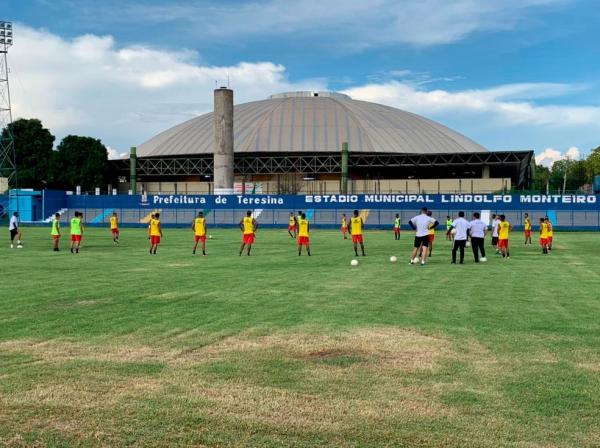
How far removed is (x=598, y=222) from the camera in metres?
57.5

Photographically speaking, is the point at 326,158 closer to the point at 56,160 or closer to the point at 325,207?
the point at 325,207

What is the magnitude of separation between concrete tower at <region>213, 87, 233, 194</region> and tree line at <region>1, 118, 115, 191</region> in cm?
2297

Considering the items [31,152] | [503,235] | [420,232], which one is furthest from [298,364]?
[31,152]

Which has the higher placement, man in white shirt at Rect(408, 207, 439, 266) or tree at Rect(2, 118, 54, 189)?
tree at Rect(2, 118, 54, 189)

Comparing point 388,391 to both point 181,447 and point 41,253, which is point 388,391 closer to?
point 181,447

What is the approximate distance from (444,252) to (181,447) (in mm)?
24851

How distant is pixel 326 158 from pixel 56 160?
37.9 metres

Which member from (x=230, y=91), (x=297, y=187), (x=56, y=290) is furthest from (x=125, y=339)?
(x=297, y=187)

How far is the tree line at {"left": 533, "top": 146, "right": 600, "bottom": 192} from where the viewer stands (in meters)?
109

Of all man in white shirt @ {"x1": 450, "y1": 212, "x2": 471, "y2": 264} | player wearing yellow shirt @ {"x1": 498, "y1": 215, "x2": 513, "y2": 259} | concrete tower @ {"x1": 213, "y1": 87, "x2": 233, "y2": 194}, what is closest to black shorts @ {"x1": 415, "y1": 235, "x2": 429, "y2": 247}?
man in white shirt @ {"x1": 450, "y1": 212, "x2": 471, "y2": 264}

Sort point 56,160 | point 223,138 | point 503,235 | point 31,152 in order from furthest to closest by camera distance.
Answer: point 31,152, point 56,160, point 223,138, point 503,235

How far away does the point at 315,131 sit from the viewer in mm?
97500

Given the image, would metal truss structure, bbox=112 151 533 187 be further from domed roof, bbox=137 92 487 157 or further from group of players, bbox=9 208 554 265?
group of players, bbox=9 208 554 265

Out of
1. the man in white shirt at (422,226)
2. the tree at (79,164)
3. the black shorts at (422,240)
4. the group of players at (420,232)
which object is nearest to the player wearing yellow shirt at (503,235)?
the group of players at (420,232)
